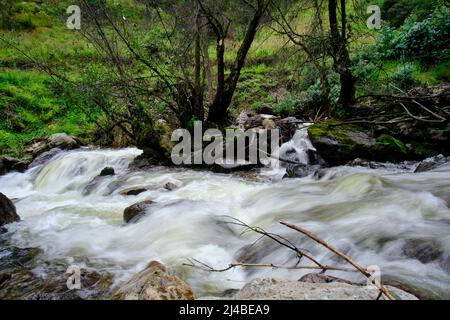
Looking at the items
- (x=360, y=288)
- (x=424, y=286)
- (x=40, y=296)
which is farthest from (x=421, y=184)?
(x=40, y=296)

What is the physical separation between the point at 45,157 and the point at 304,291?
33.7ft

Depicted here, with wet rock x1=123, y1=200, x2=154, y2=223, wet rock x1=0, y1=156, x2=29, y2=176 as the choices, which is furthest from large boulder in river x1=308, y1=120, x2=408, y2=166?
wet rock x1=0, y1=156, x2=29, y2=176

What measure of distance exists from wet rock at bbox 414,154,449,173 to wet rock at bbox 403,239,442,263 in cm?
303

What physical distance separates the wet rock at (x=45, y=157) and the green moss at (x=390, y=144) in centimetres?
851

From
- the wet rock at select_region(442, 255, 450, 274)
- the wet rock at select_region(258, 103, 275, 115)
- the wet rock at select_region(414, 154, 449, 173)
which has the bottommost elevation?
the wet rock at select_region(442, 255, 450, 274)

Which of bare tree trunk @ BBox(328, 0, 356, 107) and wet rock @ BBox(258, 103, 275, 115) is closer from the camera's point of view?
bare tree trunk @ BBox(328, 0, 356, 107)

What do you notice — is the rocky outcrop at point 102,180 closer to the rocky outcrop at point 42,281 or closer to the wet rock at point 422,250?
the rocky outcrop at point 42,281

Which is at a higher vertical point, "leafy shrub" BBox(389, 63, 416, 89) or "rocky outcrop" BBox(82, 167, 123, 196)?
"leafy shrub" BBox(389, 63, 416, 89)

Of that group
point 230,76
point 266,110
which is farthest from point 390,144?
point 266,110

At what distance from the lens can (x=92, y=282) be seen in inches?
149

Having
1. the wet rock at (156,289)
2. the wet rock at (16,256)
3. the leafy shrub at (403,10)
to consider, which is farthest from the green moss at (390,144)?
the leafy shrub at (403,10)

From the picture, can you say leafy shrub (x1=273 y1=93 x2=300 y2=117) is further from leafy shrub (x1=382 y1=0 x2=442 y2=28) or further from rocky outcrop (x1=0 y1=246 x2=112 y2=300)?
rocky outcrop (x1=0 y1=246 x2=112 y2=300)

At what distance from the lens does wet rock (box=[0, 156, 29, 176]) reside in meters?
10.1
